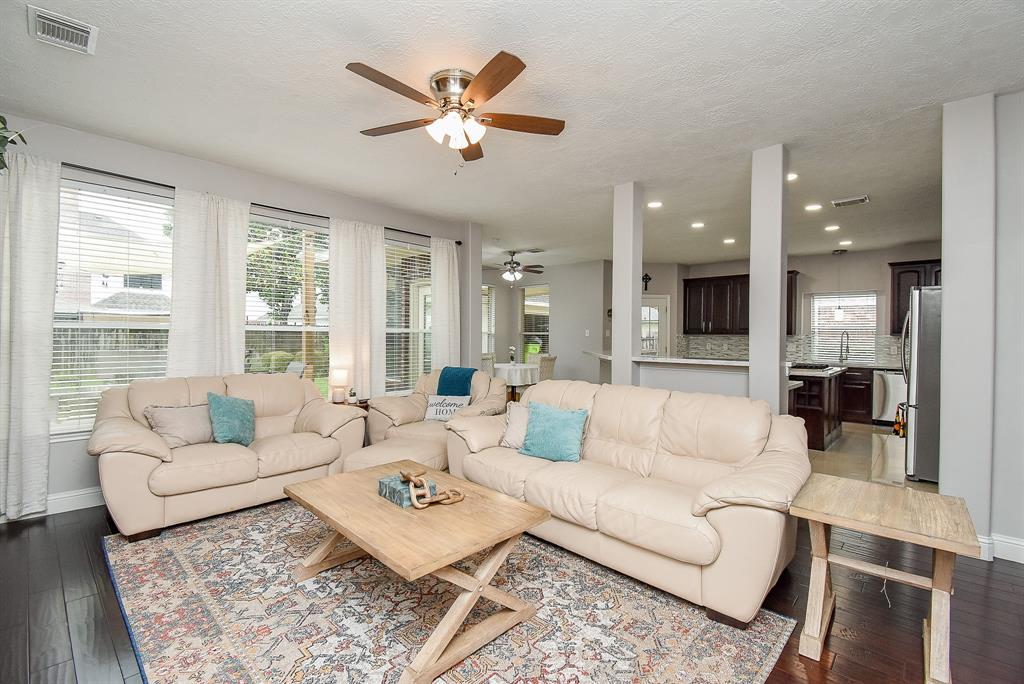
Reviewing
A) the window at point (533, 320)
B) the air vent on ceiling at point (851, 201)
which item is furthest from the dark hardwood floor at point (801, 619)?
the window at point (533, 320)

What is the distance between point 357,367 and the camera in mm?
5086

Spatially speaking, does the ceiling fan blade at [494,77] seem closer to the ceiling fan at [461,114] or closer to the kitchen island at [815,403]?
the ceiling fan at [461,114]

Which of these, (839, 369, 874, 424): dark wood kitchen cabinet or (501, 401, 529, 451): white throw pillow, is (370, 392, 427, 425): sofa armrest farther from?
(839, 369, 874, 424): dark wood kitchen cabinet

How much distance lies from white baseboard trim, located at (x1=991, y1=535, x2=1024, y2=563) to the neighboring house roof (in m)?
6.15

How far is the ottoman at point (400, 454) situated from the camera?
11.6 feet

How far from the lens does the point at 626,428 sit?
10.4ft

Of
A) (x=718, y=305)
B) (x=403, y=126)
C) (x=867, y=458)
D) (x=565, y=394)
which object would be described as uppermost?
(x=403, y=126)

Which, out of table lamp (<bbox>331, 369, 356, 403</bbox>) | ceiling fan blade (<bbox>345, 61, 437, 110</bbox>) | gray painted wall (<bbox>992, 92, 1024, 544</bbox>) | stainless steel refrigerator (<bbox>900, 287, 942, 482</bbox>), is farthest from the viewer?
table lamp (<bbox>331, 369, 356, 403</bbox>)

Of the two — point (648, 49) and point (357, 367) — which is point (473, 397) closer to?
point (357, 367)

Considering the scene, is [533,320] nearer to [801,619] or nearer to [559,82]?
[559,82]

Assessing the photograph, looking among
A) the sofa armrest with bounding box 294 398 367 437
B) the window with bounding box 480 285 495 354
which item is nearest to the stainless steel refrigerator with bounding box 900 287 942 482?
the sofa armrest with bounding box 294 398 367 437

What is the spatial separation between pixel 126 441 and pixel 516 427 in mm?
2507

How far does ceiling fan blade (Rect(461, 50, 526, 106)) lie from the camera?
6.61 ft

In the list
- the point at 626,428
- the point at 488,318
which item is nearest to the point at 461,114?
the point at 626,428
